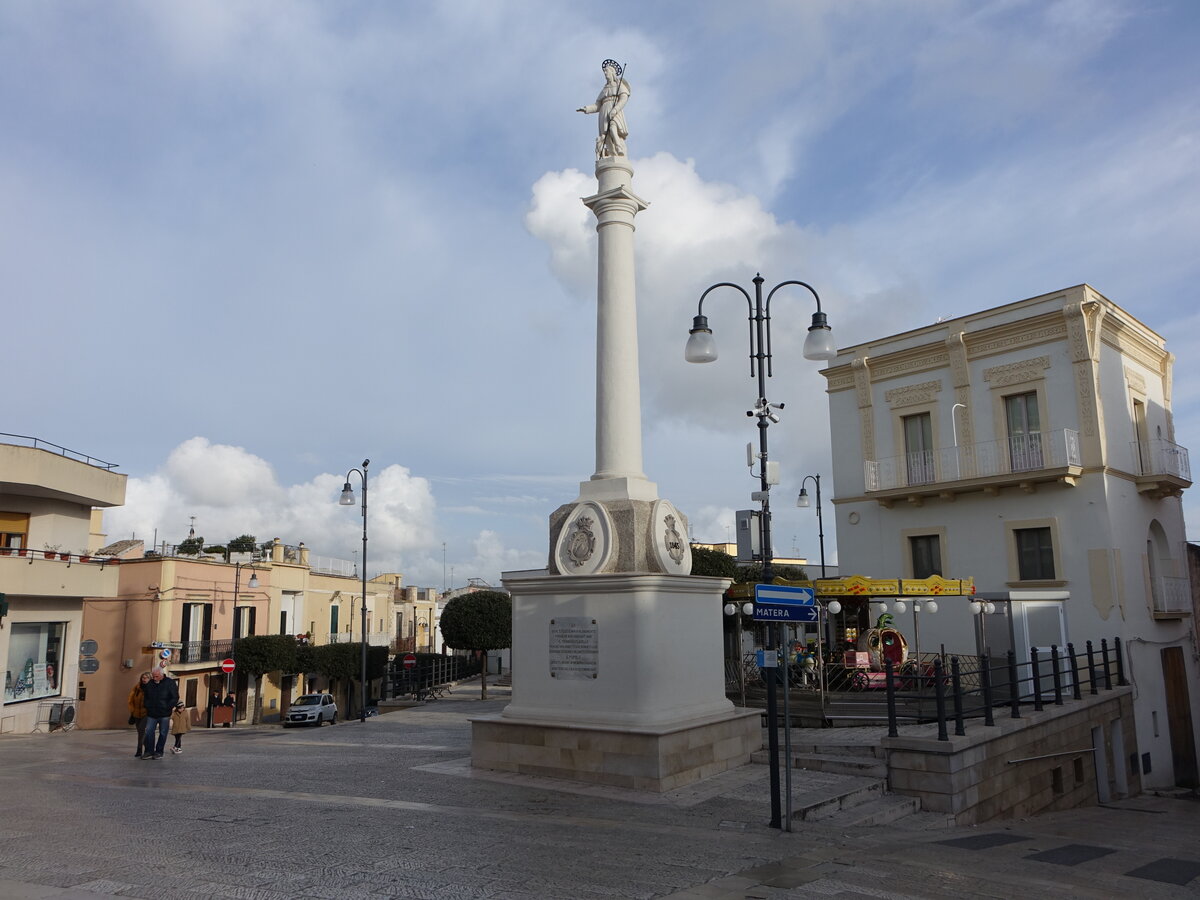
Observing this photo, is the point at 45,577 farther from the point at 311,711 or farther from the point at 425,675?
the point at 425,675

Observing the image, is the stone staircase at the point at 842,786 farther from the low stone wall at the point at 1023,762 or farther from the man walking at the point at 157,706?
the man walking at the point at 157,706

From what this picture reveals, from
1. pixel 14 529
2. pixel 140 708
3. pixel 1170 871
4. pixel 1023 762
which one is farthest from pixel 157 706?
pixel 14 529

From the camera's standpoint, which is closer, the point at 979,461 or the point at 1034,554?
the point at 1034,554

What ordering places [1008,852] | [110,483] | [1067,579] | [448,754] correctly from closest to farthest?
[1008,852] → [448,754] → [1067,579] → [110,483]

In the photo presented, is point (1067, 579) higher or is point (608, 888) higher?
point (1067, 579)

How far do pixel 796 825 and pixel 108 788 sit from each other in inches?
318

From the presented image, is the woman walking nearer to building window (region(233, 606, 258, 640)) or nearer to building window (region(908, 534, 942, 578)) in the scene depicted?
building window (region(908, 534, 942, 578))

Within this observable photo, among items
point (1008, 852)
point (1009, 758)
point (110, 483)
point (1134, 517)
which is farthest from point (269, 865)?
point (110, 483)

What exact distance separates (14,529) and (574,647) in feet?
70.0

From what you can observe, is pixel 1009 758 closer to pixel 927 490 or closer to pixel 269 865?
pixel 269 865

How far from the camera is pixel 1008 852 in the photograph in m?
8.30

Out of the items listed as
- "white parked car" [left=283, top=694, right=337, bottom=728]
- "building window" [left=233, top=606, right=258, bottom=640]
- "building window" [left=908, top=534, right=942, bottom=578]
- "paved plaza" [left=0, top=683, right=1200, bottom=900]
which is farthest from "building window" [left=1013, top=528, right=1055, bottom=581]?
"building window" [left=233, top=606, right=258, bottom=640]

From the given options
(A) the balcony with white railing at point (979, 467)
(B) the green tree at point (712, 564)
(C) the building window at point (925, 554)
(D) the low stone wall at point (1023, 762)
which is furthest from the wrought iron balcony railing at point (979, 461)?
(B) the green tree at point (712, 564)

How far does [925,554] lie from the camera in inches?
968
